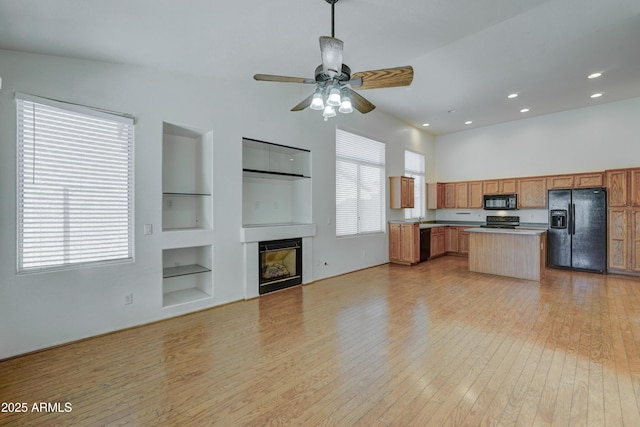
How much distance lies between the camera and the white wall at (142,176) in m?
2.70

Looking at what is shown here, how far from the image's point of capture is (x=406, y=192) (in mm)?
7441

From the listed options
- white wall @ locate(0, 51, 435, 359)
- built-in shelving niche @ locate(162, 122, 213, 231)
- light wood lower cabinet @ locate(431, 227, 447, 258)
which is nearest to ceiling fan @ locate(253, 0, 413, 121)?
white wall @ locate(0, 51, 435, 359)

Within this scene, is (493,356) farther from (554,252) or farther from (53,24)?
(554,252)

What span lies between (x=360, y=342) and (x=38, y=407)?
265 cm

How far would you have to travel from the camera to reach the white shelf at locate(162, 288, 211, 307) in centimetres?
381

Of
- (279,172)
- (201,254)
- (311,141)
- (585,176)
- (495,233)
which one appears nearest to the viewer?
(201,254)

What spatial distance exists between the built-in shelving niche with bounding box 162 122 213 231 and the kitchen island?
17.8 feet

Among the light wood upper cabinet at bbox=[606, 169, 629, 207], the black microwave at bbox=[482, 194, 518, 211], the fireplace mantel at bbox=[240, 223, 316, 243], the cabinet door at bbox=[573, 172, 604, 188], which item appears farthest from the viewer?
the black microwave at bbox=[482, 194, 518, 211]

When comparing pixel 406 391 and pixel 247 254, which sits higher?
pixel 247 254

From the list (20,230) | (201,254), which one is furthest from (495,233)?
(20,230)

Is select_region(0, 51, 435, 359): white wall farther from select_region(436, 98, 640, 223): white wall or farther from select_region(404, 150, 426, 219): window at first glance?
select_region(436, 98, 640, 223): white wall

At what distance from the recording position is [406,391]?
2150mm

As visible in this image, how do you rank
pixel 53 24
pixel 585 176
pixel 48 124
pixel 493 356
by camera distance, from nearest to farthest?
pixel 53 24 → pixel 493 356 → pixel 48 124 → pixel 585 176

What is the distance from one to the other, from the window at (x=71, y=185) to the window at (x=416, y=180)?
22.6ft
